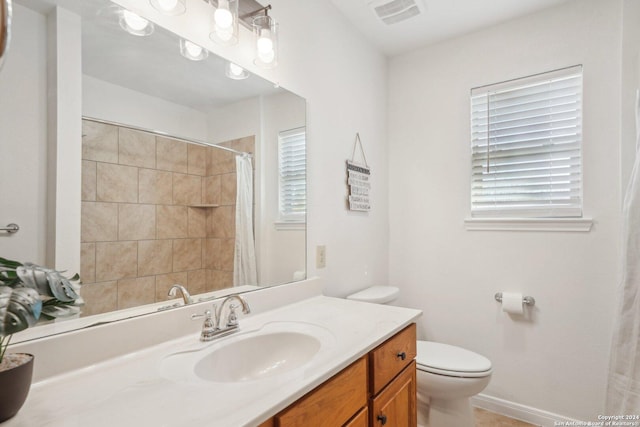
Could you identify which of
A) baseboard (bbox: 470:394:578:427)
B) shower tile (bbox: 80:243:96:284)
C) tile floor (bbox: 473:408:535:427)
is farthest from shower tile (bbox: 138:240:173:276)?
baseboard (bbox: 470:394:578:427)

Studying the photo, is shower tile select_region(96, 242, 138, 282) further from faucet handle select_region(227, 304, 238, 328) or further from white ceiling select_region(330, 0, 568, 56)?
white ceiling select_region(330, 0, 568, 56)

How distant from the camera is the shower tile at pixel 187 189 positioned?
3.76 feet

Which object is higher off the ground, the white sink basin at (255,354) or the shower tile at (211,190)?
the shower tile at (211,190)

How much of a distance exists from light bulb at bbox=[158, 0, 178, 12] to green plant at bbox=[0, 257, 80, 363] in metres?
0.88

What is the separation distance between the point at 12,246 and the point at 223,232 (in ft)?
2.03

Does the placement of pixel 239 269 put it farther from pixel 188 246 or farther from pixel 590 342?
pixel 590 342

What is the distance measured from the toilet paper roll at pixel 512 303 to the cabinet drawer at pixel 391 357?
93cm

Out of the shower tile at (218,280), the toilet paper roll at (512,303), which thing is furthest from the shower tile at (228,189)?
the toilet paper roll at (512,303)

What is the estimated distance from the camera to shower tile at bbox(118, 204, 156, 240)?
39.5 inches

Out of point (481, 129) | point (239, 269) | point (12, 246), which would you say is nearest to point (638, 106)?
point (481, 129)

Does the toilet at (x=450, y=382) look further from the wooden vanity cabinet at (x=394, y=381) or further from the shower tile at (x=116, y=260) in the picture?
the shower tile at (x=116, y=260)

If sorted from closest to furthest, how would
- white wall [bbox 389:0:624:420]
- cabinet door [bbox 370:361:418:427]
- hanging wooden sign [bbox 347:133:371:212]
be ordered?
1. cabinet door [bbox 370:361:418:427]
2. white wall [bbox 389:0:624:420]
3. hanging wooden sign [bbox 347:133:371:212]

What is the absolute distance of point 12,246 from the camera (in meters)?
0.79

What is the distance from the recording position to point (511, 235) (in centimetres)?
206
